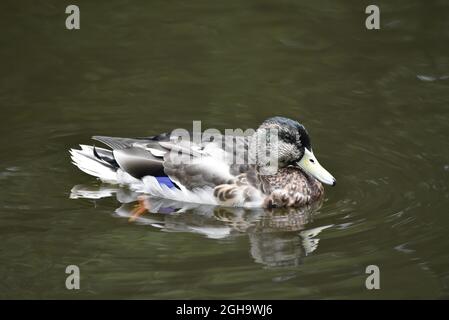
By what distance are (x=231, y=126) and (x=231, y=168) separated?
1.69 m

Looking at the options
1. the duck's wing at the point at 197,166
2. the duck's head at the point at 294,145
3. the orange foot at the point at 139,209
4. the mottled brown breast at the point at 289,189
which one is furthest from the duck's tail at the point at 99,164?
the duck's head at the point at 294,145

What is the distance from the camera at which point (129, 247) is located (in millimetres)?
8430

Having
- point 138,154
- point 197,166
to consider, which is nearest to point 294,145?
point 197,166

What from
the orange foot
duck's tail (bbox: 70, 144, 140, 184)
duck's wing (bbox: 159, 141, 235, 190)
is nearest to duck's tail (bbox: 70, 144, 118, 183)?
duck's tail (bbox: 70, 144, 140, 184)

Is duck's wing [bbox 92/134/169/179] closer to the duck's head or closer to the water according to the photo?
the water

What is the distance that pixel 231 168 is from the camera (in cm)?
940

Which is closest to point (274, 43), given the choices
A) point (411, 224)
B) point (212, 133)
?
point (212, 133)

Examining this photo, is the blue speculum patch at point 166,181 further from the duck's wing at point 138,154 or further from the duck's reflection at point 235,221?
the duck's reflection at point 235,221

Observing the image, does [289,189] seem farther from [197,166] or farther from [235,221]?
[197,166]

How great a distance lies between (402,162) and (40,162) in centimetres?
391

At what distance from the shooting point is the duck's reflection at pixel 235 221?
8484 millimetres

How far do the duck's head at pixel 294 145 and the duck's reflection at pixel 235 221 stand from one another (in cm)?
37

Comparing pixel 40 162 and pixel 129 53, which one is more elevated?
pixel 129 53

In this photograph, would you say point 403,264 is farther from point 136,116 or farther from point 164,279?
point 136,116
